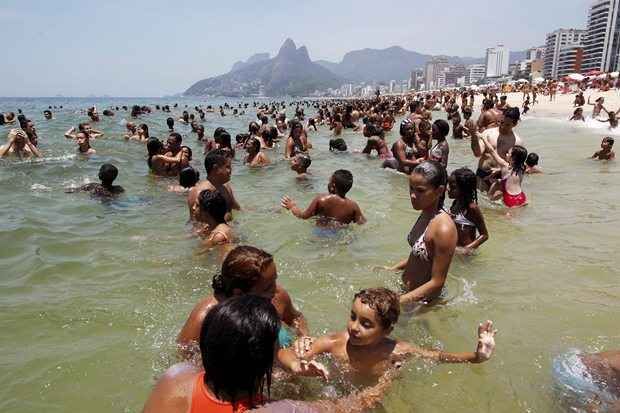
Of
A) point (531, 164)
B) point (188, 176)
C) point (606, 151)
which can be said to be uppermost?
point (188, 176)

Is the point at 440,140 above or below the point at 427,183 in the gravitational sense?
below

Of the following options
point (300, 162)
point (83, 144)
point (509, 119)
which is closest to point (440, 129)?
point (509, 119)

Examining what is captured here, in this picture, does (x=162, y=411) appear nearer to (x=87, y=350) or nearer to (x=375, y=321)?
(x=375, y=321)

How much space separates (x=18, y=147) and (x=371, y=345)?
1194 centimetres

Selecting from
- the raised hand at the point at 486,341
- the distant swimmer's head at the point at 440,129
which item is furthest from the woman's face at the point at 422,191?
the distant swimmer's head at the point at 440,129

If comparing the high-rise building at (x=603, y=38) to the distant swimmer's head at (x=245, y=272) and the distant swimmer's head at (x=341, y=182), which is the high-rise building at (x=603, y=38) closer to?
the distant swimmer's head at (x=341, y=182)

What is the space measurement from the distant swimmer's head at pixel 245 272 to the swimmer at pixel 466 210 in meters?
2.64

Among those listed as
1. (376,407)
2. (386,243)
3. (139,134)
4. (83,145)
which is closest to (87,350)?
(376,407)

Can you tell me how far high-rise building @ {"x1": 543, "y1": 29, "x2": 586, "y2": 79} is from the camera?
10812 cm

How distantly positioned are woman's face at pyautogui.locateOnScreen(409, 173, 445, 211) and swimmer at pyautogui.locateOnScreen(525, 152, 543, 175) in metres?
7.73

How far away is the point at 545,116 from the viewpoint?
93.9ft

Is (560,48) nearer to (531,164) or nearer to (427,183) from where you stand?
(531,164)

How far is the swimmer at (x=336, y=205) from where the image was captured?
5.92m

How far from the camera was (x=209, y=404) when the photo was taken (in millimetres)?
1547
